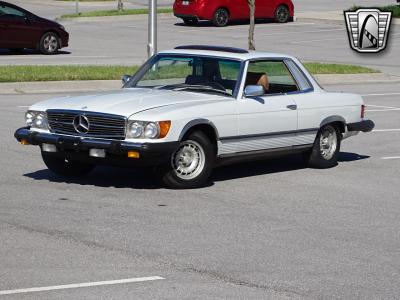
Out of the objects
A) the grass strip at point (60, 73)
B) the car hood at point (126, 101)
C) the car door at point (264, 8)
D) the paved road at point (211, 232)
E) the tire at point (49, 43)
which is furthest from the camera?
the car door at point (264, 8)

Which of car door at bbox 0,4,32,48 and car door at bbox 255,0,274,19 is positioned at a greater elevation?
car door at bbox 255,0,274,19

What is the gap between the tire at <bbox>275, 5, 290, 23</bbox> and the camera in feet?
147

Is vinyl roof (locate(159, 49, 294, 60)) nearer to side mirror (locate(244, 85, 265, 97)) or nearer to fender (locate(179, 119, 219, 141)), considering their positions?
side mirror (locate(244, 85, 265, 97))

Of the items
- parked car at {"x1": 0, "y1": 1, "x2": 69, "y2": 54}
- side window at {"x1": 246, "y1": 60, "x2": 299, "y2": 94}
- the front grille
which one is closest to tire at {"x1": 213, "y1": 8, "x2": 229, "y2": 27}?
parked car at {"x1": 0, "y1": 1, "x2": 69, "y2": 54}

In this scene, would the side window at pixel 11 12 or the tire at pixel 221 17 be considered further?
the tire at pixel 221 17

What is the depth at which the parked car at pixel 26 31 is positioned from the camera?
3041cm

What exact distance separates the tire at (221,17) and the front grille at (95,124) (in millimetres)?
31227

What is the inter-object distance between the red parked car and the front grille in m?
30.5


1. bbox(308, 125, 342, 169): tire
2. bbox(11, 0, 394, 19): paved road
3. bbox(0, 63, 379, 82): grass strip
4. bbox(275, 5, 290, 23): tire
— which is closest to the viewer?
bbox(308, 125, 342, 169): tire

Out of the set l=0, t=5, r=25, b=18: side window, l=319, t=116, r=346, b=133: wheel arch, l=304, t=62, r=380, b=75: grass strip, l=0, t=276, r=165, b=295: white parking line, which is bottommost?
l=0, t=276, r=165, b=295: white parking line

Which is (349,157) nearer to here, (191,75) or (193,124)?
(191,75)

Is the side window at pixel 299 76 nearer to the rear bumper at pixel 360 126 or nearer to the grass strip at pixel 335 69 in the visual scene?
the rear bumper at pixel 360 126

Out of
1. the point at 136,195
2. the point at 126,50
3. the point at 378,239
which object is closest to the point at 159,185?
the point at 136,195

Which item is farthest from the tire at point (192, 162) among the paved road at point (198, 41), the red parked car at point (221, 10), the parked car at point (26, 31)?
A: the red parked car at point (221, 10)
